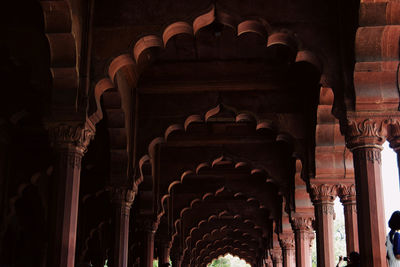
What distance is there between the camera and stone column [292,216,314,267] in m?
19.4

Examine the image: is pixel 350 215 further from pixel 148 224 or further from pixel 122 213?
pixel 148 224

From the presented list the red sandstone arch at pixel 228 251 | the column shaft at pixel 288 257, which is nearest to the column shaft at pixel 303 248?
the column shaft at pixel 288 257

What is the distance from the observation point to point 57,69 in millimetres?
10766

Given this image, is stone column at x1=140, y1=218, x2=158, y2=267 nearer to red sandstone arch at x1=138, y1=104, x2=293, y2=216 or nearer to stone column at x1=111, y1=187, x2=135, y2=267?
red sandstone arch at x1=138, y1=104, x2=293, y2=216

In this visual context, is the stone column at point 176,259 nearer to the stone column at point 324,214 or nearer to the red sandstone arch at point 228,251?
the stone column at point 324,214

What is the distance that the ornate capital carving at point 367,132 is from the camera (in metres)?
10.7

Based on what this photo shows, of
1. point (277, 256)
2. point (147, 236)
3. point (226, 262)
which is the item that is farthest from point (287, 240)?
point (226, 262)

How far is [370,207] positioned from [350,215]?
431cm

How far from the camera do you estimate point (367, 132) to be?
1070cm

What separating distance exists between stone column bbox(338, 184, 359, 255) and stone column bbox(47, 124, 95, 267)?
657 cm

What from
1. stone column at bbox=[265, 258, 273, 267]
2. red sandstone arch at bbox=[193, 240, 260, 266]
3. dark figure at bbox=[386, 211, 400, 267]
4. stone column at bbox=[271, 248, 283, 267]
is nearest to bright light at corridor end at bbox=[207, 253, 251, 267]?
red sandstone arch at bbox=[193, 240, 260, 266]

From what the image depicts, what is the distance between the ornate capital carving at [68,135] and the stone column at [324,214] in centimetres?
649

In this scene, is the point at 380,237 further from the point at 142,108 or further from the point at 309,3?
the point at 142,108

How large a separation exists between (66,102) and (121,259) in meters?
5.05
